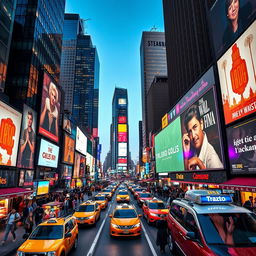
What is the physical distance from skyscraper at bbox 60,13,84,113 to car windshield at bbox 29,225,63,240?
161 metres

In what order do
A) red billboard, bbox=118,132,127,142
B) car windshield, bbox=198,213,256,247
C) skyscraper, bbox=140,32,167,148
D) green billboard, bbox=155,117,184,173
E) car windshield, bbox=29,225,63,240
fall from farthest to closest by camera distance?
skyscraper, bbox=140,32,167,148 < red billboard, bbox=118,132,127,142 < green billboard, bbox=155,117,184,173 < car windshield, bbox=29,225,63,240 < car windshield, bbox=198,213,256,247

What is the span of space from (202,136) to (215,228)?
606 inches

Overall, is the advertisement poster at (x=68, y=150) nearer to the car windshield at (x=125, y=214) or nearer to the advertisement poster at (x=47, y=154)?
the advertisement poster at (x=47, y=154)

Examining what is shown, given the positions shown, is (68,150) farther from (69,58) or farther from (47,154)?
(69,58)

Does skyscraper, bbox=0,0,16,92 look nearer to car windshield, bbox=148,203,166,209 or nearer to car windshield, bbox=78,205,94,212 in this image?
car windshield, bbox=78,205,94,212

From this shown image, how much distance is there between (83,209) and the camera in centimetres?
1331

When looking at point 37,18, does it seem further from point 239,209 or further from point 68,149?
point 239,209

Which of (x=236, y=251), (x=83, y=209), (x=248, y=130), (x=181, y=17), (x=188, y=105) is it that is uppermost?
(x=181, y=17)

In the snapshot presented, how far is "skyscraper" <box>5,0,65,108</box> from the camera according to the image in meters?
37.2

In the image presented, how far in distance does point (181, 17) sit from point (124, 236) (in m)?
58.5

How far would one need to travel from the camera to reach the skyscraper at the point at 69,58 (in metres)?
160

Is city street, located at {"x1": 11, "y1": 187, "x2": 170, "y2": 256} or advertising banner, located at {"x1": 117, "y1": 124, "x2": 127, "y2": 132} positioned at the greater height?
advertising banner, located at {"x1": 117, "y1": 124, "x2": 127, "y2": 132}

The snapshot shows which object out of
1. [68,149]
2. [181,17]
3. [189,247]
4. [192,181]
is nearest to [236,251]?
[189,247]

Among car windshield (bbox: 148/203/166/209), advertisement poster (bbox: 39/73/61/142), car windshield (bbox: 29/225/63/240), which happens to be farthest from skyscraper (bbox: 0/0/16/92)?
car windshield (bbox: 148/203/166/209)
